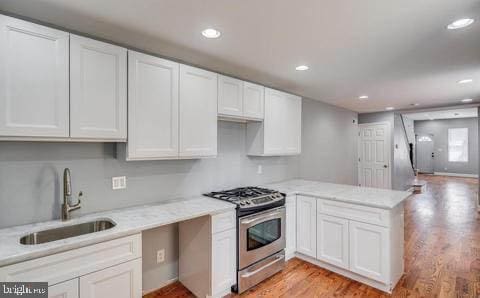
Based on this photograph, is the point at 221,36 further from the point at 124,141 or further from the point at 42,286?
the point at 42,286

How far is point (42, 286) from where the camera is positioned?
1.41 m

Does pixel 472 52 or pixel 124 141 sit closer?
pixel 124 141

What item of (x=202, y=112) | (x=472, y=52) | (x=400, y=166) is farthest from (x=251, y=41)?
(x=400, y=166)

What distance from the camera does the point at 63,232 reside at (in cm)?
186

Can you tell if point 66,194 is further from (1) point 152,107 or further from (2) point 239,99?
(2) point 239,99

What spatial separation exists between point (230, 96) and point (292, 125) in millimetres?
1251

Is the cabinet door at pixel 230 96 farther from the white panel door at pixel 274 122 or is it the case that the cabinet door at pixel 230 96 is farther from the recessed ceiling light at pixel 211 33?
the recessed ceiling light at pixel 211 33

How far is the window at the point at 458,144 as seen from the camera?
10.4 meters

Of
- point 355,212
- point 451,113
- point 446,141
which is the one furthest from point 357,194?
point 446,141

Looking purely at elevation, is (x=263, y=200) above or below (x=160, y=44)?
below

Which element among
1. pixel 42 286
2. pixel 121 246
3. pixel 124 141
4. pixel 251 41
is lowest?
pixel 42 286

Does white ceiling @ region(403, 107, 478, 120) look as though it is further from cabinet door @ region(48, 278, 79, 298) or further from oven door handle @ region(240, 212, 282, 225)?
cabinet door @ region(48, 278, 79, 298)

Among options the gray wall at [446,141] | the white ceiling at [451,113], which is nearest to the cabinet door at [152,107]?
the white ceiling at [451,113]

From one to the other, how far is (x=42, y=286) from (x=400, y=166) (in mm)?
7873
